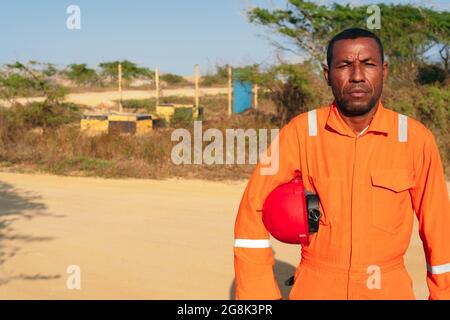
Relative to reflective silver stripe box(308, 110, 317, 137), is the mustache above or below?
above

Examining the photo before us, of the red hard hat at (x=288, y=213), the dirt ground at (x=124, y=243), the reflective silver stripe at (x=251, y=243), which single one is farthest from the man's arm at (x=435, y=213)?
the dirt ground at (x=124, y=243)

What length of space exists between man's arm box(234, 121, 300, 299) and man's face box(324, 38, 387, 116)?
0.23 m

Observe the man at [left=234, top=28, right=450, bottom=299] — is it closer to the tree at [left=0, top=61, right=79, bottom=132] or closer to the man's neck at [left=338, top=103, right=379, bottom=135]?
the man's neck at [left=338, top=103, right=379, bottom=135]

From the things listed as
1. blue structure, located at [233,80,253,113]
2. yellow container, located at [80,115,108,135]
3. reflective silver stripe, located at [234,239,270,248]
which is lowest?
reflective silver stripe, located at [234,239,270,248]

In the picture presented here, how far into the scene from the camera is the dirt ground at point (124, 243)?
204 inches

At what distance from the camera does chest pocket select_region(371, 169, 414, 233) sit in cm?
232

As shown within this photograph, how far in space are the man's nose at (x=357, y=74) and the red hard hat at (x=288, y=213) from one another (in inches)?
17.4

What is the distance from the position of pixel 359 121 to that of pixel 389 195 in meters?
0.30

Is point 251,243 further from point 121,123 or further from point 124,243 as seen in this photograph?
point 121,123

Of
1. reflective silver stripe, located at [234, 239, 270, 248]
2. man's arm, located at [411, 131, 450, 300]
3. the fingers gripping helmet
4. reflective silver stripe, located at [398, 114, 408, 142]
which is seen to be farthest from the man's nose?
reflective silver stripe, located at [234, 239, 270, 248]

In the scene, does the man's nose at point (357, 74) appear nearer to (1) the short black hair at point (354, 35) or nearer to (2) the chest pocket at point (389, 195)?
(1) the short black hair at point (354, 35)

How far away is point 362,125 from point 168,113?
51.9 feet

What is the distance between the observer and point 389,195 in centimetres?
234
